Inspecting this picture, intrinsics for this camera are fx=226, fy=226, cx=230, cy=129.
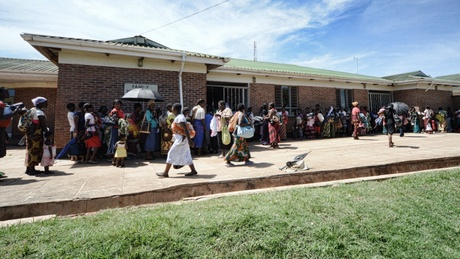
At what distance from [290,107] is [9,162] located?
11093mm

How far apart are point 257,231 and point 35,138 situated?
485cm

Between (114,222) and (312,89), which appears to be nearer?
(114,222)

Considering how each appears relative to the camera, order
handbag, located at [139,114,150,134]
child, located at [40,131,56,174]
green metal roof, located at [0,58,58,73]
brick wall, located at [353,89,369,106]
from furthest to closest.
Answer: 1. brick wall, located at [353,89,369,106]
2. green metal roof, located at [0,58,58,73]
3. handbag, located at [139,114,150,134]
4. child, located at [40,131,56,174]

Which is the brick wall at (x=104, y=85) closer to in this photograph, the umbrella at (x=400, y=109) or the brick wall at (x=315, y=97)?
the brick wall at (x=315, y=97)

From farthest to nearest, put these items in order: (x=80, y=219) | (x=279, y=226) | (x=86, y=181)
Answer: (x=86, y=181)
(x=80, y=219)
(x=279, y=226)

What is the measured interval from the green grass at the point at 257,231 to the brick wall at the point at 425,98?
14.5 m

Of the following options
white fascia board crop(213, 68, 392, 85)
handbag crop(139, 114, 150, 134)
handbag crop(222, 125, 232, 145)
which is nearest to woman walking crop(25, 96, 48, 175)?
handbag crop(139, 114, 150, 134)

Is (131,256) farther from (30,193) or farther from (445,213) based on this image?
Answer: (445,213)

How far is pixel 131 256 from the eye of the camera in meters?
2.03

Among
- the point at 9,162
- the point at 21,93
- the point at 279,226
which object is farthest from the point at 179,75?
the point at 21,93

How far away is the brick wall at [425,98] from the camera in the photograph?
14.6 meters

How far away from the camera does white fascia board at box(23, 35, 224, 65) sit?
5.94m

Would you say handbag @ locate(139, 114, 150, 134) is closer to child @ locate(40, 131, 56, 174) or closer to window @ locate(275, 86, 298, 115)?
child @ locate(40, 131, 56, 174)

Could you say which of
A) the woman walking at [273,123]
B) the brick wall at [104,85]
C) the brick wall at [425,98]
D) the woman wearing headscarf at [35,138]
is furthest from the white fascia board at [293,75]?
the woman wearing headscarf at [35,138]
